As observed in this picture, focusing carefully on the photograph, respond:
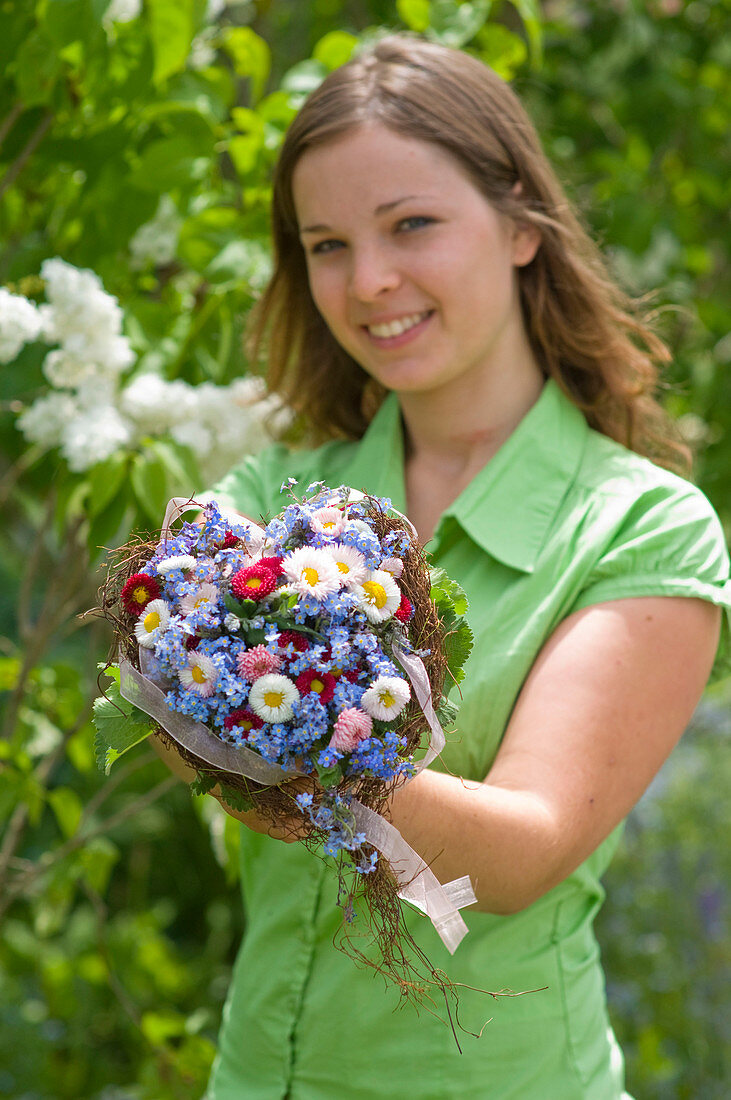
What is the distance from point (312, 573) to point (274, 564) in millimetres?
37

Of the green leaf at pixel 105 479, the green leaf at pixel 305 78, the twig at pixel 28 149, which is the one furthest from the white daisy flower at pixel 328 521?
the green leaf at pixel 305 78

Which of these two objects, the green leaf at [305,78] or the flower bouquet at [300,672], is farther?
the green leaf at [305,78]

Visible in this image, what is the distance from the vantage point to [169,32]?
146 cm

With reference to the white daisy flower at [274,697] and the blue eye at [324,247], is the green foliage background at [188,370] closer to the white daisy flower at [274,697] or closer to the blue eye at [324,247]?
the blue eye at [324,247]

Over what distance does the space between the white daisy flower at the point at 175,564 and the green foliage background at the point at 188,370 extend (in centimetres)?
59

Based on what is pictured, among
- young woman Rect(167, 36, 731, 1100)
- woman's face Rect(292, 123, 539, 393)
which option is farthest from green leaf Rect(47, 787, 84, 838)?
woman's face Rect(292, 123, 539, 393)

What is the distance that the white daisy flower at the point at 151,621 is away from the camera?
816mm

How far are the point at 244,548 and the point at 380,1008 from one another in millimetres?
624

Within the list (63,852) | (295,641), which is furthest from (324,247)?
(63,852)

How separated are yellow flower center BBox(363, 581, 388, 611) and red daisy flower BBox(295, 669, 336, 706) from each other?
0.06 m

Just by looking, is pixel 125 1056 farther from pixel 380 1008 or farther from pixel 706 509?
pixel 706 509

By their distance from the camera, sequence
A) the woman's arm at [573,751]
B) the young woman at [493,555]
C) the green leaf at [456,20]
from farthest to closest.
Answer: the green leaf at [456,20], the young woman at [493,555], the woman's arm at [573,751]

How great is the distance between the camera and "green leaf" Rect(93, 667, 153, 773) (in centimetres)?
84

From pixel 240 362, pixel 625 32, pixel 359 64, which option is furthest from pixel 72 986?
pixel 625 32
